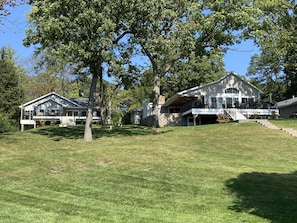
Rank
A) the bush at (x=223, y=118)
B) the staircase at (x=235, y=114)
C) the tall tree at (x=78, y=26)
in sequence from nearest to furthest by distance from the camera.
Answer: the tall tree at (x=78, y=26) < the bush at (x=223, y=118) < the staircase at (x=235, y=114)

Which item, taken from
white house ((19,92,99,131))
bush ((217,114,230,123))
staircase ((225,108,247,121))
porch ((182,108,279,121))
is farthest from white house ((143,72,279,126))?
white house ((19,92,99,131))

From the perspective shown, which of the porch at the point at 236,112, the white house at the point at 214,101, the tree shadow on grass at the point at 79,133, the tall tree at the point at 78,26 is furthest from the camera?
the white house at the point at 214,101

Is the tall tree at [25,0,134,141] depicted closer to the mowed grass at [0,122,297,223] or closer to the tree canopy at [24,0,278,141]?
the tree canopy at [24,0,278,141]

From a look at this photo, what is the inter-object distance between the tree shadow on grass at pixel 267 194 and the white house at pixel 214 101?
23.3 m

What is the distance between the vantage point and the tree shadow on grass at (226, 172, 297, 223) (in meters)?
8.05

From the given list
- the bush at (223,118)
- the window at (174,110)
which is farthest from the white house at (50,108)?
the bush at (223,118)

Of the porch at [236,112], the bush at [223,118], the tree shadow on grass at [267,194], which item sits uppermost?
the porch at [236,112]

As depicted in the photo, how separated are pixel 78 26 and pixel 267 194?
13412 millimetres

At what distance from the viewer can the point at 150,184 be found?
10805 mm

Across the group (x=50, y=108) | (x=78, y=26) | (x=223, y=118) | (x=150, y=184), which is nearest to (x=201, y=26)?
(x=223, y=118)

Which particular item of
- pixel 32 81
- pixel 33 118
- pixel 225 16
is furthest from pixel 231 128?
pixel 32 81

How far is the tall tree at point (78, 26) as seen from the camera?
19000mm

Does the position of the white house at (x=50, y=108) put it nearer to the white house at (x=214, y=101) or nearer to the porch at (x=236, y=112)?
the white house at (x=214, y=101)

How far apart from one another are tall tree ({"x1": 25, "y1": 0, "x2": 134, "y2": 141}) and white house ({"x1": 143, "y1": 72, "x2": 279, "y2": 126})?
55.6 ft
